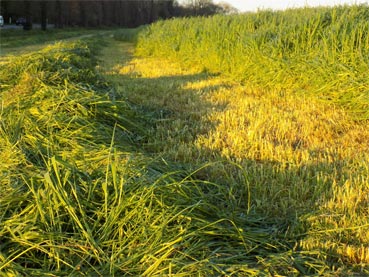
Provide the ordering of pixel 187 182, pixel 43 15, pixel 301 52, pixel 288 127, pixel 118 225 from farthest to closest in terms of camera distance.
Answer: pixel 43 15 → pixel 301 52 → pixel 288 127 → pixel 187 182 → pixel 118 225

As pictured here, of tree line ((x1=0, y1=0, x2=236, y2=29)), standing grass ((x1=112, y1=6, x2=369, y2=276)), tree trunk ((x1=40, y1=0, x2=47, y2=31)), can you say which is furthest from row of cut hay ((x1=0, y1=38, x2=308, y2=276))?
tree trunk ((x1=40, y1=0, x2=47, y2=31))

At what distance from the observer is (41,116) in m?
2.99

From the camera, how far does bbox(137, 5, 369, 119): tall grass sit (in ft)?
14.2

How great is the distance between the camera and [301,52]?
5445 millimetres

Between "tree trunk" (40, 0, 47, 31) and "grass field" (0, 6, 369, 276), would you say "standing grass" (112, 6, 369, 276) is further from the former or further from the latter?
"tree trunk" (40, 0, 47, 31)

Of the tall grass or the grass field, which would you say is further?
the tall grass

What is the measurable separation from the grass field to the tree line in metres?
25.3

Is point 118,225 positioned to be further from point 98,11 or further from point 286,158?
point 98,11

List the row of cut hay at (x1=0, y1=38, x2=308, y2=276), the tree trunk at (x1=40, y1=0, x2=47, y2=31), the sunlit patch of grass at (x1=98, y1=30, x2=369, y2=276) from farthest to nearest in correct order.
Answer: the tree trunk at (x1=40, y1=0, x2=47, y2=31)
the sunlit patch of grass at (x1=98, y1=30, x2=369, y2=276)
the row of cut hay at (x1=0, y1=38, x2=308, y2=276)

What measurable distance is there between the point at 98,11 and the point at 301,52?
60947mm

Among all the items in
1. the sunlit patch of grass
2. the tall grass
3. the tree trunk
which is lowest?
the sunlit patch of grass

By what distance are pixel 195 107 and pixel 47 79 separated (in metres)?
1.79

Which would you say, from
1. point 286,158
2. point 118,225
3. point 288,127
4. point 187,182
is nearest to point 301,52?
point 288,127

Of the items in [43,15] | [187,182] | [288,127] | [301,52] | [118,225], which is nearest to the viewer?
[118,225]
